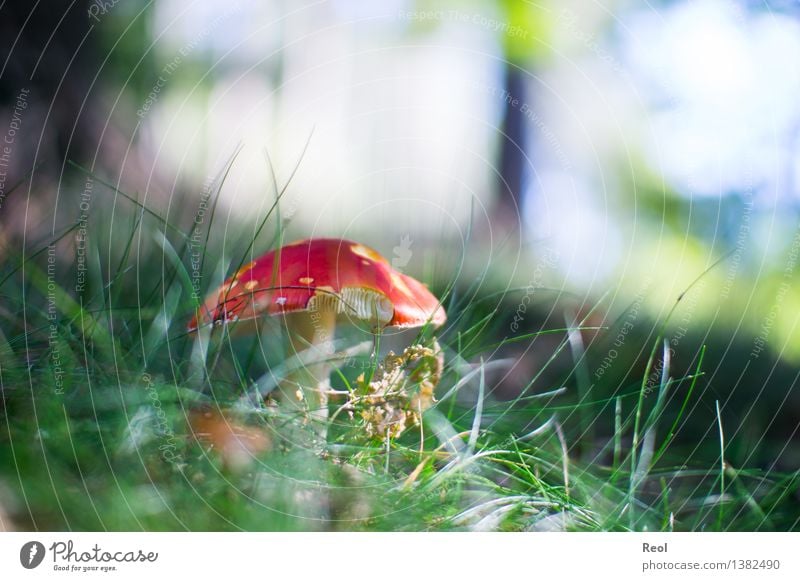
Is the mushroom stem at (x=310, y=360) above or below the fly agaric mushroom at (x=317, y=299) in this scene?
below

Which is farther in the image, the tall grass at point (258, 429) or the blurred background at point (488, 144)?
the blurred background at point (488, 144)

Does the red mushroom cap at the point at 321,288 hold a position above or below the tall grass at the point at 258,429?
above

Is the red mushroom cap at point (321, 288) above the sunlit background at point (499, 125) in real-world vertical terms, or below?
below

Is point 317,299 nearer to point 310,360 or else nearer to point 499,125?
point 310,360

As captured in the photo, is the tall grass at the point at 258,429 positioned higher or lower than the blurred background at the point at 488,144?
lower

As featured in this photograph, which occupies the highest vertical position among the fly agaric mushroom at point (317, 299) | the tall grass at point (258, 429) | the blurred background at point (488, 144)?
the blurred background at point (488, 144)
